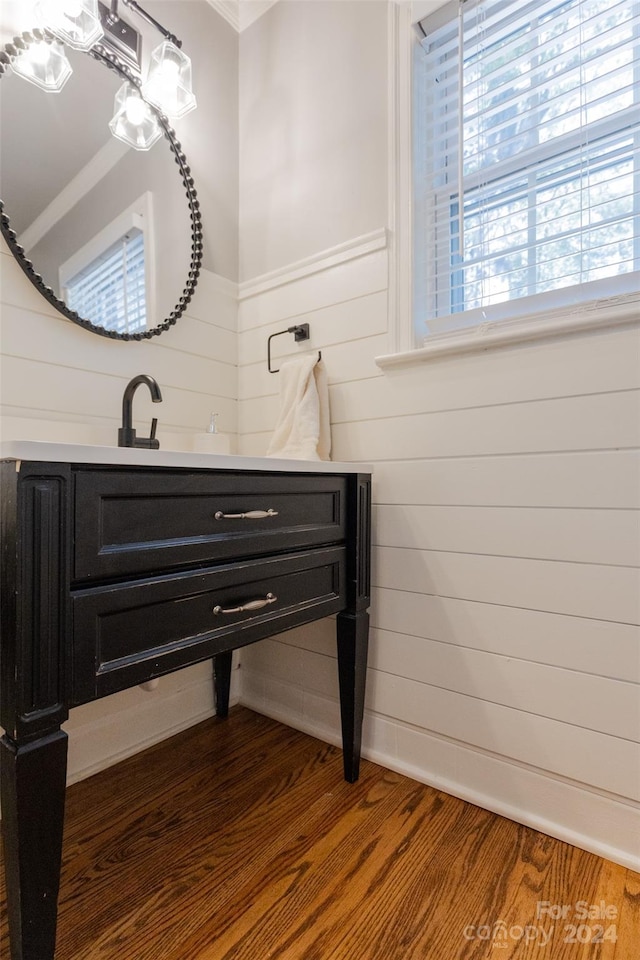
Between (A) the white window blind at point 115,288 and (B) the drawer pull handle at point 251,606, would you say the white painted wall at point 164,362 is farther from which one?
(B) the drawer pull handle at point 251,606

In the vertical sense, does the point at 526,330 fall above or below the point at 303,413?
above

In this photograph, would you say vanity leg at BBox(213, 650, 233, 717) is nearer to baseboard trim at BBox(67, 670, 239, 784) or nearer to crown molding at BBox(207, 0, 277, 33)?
baseboard trim at BBox(67, 670, 239, 784)

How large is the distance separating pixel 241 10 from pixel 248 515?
1936 mm

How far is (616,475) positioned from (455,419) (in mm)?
385

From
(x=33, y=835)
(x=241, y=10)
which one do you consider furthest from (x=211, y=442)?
(x=241, y=10)

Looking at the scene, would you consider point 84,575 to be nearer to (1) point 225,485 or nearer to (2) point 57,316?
(1) point 225,485

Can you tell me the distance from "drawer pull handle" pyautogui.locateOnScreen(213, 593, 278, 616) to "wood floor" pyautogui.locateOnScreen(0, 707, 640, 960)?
539 mm

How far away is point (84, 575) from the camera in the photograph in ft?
2.42

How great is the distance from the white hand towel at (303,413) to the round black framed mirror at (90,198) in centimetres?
43

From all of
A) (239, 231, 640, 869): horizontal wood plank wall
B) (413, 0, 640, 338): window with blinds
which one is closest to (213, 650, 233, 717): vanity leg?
(239, 231, 640, 869): horizontal wood plank wall

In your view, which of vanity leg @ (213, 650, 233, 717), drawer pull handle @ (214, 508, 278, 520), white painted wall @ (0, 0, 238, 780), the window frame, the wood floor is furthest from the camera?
vanity leg @ (213, 650, 233, 717)

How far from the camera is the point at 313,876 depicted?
3.20ft

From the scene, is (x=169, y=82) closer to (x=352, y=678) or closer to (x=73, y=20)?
(x=73, y=20)

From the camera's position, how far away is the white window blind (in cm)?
129
